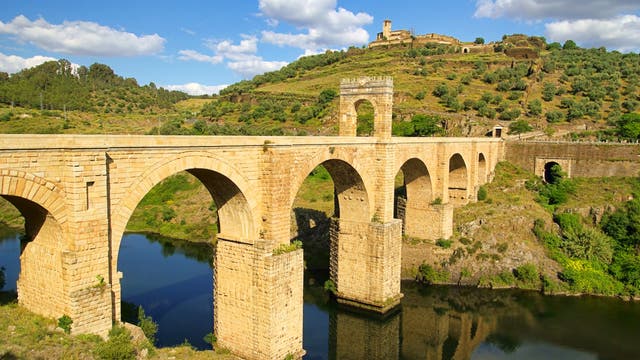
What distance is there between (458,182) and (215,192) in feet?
66.5

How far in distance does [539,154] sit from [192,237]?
26.2 m

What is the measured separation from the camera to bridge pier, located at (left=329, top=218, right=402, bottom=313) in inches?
789

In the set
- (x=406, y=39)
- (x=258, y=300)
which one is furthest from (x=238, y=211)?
(x=406, y=39)

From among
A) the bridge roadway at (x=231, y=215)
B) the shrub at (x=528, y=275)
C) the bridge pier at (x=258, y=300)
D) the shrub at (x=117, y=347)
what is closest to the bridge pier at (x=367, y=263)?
the bridge roadway at (x=231, y=215)

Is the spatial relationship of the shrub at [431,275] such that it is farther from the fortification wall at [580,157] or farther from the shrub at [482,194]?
the fortification wall at [580,157]

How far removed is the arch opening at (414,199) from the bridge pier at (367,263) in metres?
5.46

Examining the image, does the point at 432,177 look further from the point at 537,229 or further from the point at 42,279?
the point at 42,279

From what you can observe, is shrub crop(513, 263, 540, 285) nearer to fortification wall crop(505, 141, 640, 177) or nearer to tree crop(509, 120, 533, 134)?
fortification wall crop(505, 141, 640, 177)

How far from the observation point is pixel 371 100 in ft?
67.3

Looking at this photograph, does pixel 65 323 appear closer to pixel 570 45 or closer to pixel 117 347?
pixel 117 347

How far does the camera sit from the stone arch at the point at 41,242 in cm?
891

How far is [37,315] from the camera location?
10.2 meters

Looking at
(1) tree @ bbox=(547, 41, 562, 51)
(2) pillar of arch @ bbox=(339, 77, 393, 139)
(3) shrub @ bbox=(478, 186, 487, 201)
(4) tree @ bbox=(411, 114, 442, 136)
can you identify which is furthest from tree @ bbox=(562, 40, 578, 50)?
(2) pillar of arch @ bbox=(339, 77, 393, 139)

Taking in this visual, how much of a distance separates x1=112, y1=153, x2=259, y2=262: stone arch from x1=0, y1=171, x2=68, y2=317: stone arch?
1.10 m
